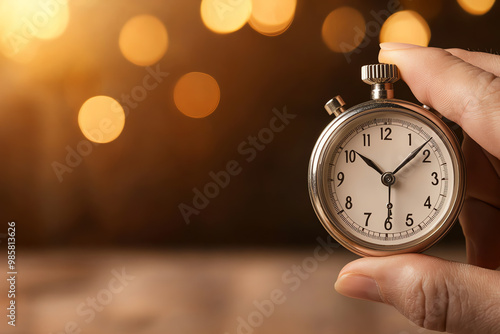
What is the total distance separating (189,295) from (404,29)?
1706 millimetres

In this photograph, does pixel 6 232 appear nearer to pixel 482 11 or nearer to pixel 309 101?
pixel 309 101

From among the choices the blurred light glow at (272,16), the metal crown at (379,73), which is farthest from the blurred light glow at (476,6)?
the metal crown at (379,73)

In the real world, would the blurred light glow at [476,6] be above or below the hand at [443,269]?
above

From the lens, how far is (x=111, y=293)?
7.37ft

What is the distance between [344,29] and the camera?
110 inches

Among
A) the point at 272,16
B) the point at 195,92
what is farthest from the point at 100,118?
the point at 272,16

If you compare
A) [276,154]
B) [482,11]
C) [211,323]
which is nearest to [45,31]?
[276,154]

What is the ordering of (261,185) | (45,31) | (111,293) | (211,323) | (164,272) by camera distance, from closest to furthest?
(211,323)
(111,293)
(164,272)
(45,31)
(261,185)

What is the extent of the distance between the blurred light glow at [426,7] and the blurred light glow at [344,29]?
0.26m

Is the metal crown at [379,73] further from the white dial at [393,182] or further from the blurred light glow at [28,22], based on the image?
the blurred light glow at [28,22]

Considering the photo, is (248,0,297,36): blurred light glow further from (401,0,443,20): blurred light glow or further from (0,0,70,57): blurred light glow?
(0,0,70,57): blurred light glow

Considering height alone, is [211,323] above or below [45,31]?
below

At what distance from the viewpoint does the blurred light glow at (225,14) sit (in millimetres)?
2660

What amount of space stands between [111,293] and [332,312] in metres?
0.95
